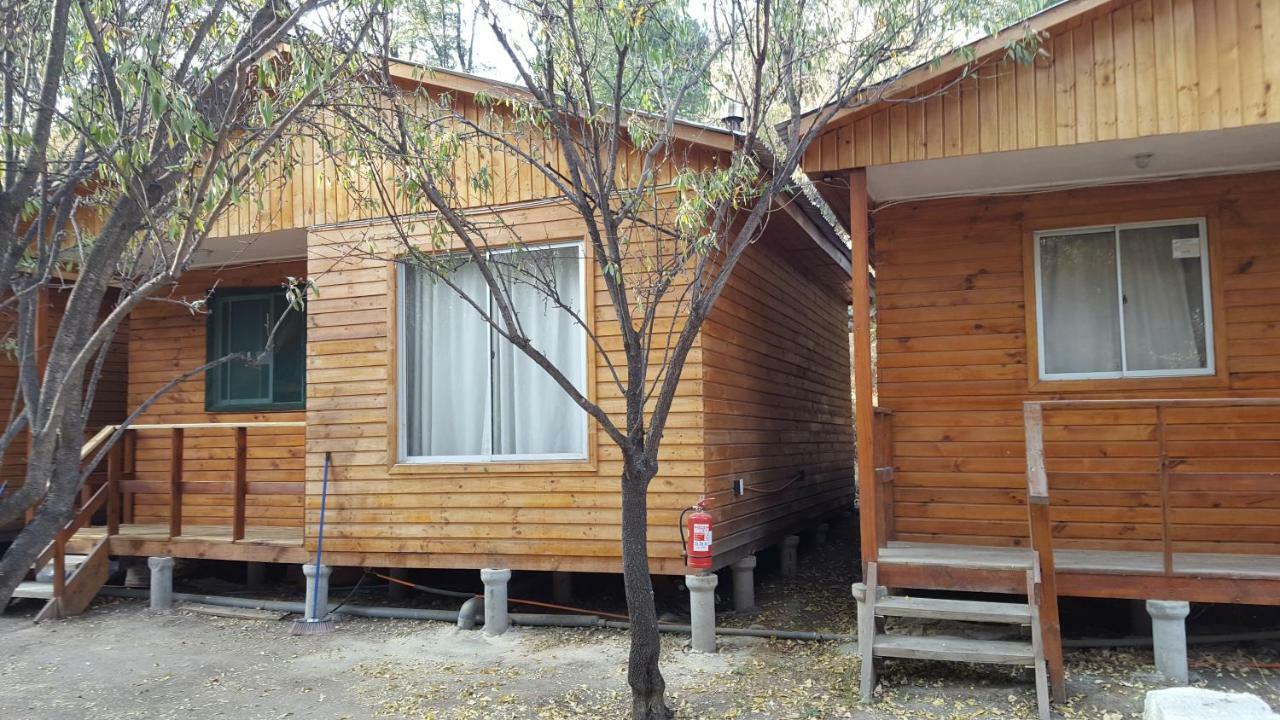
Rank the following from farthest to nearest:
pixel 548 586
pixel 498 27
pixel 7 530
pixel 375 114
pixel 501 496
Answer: pixel 7 530 < pixel 548 586 < pixel 501 496 < pixel 375 114 < pixel 498 27

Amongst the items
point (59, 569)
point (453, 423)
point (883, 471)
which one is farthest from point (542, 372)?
point (59, 569)

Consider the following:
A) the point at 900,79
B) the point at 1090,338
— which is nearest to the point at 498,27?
the point at 900,79

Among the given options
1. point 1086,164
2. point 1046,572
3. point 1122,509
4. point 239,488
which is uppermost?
point 1086,164

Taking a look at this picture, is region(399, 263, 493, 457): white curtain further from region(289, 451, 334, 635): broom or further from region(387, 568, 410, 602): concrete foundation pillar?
region(387, 568, 410, 602): concrete foundation pillar

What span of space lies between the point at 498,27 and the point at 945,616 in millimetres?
4184

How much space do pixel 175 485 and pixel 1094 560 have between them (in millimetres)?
7095

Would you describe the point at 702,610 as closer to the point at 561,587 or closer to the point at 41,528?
Answer: the point at 561,587

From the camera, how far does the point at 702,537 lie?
634 centimetres

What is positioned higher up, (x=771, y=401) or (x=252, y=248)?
(x=252, y=248)

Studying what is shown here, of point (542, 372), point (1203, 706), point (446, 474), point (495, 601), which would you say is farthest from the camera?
point (446, 474)

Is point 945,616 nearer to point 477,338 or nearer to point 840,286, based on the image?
point 477,338

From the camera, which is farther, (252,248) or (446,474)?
(252,248)

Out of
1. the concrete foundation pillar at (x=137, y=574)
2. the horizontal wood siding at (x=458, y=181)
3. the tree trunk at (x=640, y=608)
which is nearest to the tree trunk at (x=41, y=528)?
the tree trunk at (x=640, y=608)

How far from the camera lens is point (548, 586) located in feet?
26.7
